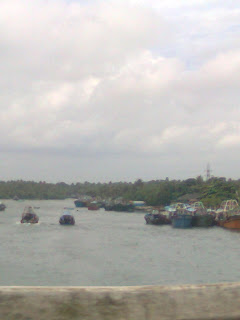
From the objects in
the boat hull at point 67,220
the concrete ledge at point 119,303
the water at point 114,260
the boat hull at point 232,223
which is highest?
the concrete ledge at point 119,303

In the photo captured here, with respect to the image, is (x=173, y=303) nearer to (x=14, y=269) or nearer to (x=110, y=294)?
(x=110, y=294)

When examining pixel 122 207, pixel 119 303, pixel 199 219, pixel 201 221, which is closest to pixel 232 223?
pixel 201 221

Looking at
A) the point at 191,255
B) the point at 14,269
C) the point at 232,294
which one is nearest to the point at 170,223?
the point at 191,255

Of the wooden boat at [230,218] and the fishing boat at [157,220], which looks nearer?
the wooden boat at [230,218]

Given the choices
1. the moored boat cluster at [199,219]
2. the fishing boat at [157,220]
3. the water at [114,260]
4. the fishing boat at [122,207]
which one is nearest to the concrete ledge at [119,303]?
the water at [114,260]

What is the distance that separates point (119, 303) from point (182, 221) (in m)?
58.7

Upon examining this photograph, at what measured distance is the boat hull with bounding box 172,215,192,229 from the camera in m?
60.8

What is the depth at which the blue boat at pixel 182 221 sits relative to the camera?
2395 inches

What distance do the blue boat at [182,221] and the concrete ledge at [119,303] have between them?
191 ft

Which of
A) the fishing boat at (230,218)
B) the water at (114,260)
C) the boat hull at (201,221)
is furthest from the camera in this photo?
the boat hull at (201,221)

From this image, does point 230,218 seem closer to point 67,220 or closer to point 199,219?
point 199,219

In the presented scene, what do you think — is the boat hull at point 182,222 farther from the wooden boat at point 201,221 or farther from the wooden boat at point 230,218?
the wooden boat at point 230,218

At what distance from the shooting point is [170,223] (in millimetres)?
66562

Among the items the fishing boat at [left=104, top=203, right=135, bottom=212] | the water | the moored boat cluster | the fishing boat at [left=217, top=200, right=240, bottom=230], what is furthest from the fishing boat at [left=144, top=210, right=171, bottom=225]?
the fishing boat at [left=104, top=203, right=135, bottom=212]
